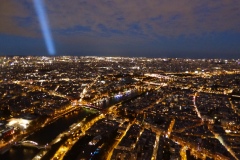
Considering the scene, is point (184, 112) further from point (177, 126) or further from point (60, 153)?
point (60, 153)

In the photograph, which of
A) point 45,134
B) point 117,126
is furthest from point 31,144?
point 117,126

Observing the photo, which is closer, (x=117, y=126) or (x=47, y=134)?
(x=47, y=134)

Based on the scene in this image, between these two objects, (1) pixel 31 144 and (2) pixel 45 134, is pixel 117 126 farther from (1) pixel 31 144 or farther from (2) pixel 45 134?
(1) pixel 31 144

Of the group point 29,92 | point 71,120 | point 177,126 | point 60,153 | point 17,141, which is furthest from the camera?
point 29,92

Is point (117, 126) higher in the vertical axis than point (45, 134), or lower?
higher

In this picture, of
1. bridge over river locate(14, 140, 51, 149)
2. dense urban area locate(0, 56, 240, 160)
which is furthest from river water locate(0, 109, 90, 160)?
bridge over river locate(14, 140, 51, 149)

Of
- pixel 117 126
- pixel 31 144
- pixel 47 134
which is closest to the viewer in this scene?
pixel 31 144

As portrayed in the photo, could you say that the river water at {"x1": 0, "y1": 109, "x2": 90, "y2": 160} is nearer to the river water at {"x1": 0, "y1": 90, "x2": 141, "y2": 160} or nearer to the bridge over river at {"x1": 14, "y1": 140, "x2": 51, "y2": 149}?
the river water at {"x1": 0, "y1": 90, "x2": 141, "y2": 160}

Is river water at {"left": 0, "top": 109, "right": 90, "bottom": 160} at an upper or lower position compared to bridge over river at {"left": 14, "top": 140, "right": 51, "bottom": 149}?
lower

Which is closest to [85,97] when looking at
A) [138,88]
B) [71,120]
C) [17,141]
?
[71,120]

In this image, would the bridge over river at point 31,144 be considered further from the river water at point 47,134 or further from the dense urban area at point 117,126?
the river water at point 47,134

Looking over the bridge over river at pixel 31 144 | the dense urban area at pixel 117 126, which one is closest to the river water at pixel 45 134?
the dense urban area at pixel 117 126
